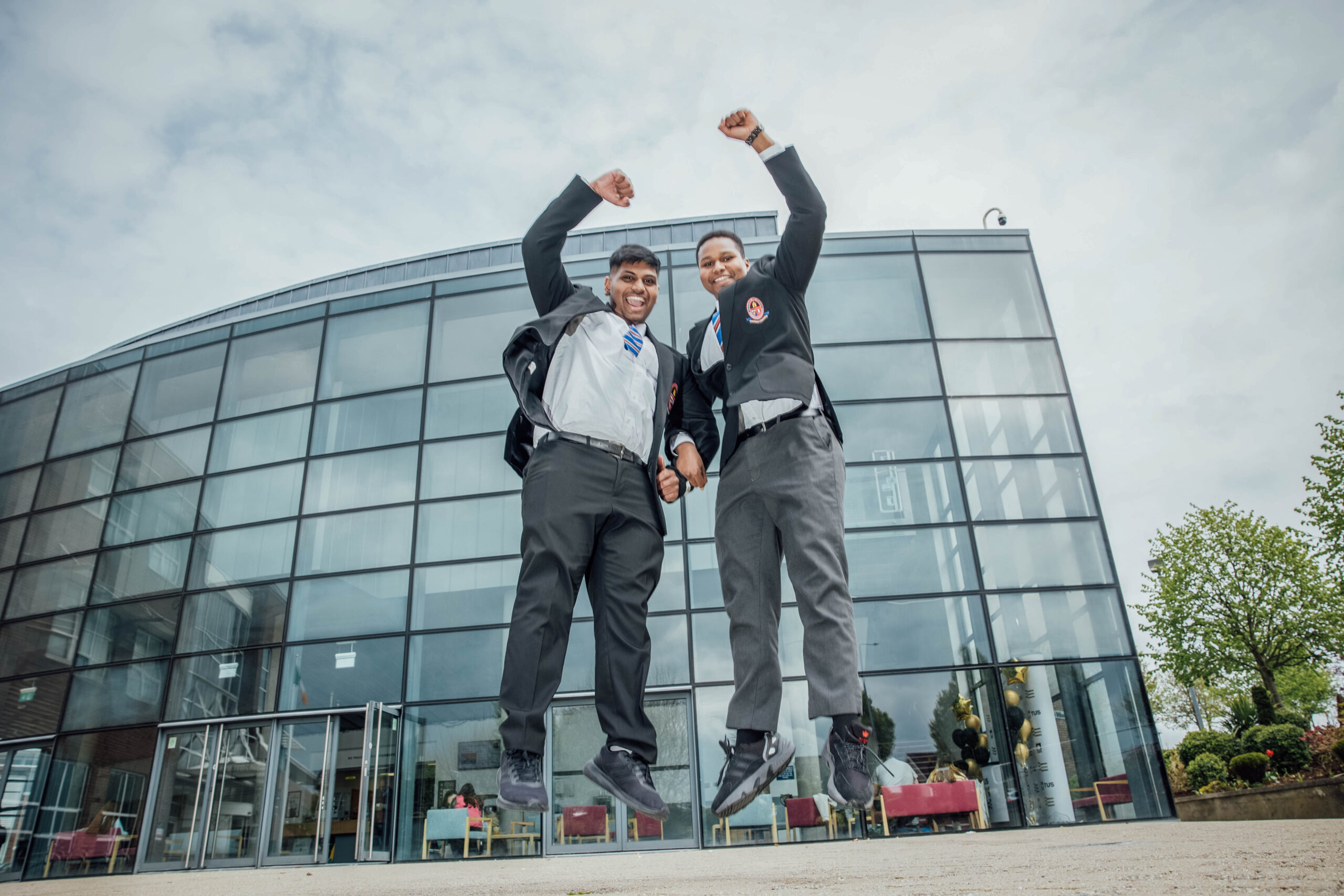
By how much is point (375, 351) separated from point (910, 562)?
1022 centimetres

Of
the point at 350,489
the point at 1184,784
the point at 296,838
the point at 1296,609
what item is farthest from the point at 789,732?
the point at 1296,609

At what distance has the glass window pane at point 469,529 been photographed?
12.5 metres

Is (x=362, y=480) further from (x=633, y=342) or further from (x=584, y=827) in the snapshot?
(x=633, y=342)

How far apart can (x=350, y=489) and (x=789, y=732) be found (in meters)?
8.26

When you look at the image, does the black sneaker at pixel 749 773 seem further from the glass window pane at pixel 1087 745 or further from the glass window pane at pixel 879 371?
the glass window pane at pixel 879 371

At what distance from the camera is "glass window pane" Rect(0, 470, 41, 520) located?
15734 mm

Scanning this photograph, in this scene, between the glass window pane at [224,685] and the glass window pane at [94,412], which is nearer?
the glass window pane at [224,685]

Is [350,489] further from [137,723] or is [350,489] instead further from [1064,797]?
[1064,797]

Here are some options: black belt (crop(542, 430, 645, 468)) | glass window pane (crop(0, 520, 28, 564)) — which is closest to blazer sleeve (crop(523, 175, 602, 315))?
black belt (crop(542, 430, 645, 468))

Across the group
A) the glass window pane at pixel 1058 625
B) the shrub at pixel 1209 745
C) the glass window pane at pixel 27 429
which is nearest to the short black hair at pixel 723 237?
the glass window pane at pixel 1058 625

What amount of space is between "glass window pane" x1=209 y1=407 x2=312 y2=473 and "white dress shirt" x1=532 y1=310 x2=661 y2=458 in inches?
489

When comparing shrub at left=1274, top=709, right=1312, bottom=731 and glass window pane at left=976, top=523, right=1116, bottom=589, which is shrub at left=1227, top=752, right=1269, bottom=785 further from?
shrub at left=1274, top=709, right=1312, bottom=731

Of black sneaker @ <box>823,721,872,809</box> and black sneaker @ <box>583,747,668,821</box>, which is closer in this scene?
black sneaker @ <box>823,721,872,809</box>

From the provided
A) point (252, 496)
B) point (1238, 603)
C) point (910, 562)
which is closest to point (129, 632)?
point (252, 496)
